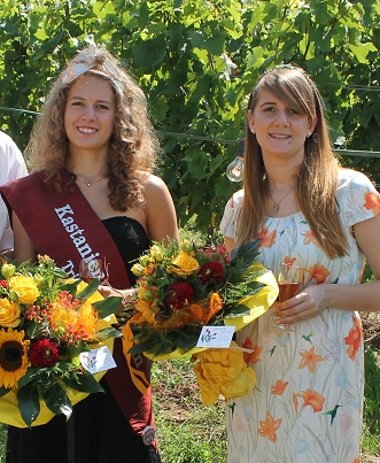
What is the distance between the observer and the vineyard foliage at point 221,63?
15.2 ft

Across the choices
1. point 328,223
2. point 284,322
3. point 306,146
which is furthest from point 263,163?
point 284,322

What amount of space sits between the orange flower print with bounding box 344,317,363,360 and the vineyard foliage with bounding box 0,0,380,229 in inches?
75.9

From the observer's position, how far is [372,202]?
2.72 metres

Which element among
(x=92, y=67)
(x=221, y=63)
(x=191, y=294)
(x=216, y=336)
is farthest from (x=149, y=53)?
(x=216, y=336)

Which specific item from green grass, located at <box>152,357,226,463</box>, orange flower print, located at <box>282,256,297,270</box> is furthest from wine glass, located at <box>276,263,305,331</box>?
green grass, located at <box>152,357,226,463</box>

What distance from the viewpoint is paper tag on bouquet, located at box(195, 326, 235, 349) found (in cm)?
253

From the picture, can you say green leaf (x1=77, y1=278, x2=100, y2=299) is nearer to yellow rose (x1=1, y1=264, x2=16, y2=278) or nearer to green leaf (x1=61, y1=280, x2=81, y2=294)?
green leaf (x1=61, y1=280, x2=81, y2=294)

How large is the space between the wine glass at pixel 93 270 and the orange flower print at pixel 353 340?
86 centimetres

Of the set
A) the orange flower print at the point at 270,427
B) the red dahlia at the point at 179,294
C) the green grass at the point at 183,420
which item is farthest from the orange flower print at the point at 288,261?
the green grass at the point at 183,420

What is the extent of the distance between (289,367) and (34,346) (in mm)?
825

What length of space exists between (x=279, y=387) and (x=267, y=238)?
0.49 m

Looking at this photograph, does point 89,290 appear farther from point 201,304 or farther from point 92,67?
point 92,67

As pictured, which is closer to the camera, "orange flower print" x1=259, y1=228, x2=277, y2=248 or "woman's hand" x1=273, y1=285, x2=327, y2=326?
"woman's hand" x1=273, y1=285, x2=327, y2=326

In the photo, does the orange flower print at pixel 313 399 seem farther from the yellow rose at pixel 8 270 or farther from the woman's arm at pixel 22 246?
the woman's arm at pixel 22 246
